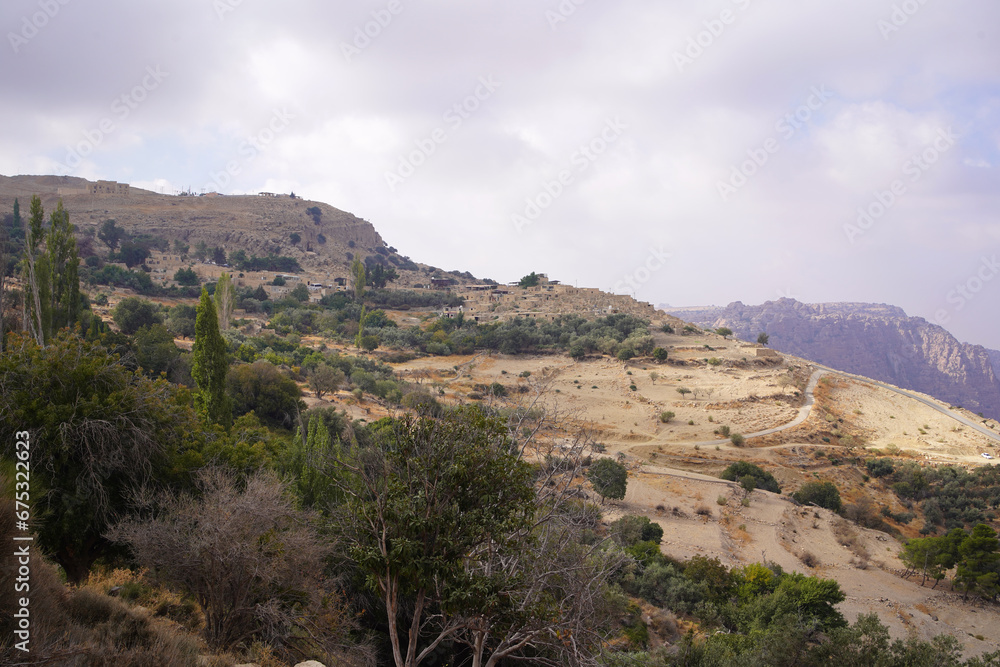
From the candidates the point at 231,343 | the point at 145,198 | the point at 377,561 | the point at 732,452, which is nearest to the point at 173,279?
the point at 231,343

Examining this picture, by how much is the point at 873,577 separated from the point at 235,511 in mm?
20638

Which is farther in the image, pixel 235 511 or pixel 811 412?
pixel 811 412

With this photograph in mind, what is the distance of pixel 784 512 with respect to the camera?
857 inches

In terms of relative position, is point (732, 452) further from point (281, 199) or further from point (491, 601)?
point (281, 199)

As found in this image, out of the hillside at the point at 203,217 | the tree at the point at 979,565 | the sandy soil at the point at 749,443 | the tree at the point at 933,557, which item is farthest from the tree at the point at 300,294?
the tree at the point at 979,565

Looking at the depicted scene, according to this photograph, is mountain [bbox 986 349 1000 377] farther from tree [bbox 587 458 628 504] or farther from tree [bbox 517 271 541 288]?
tree [bbox 587 458 628 504]

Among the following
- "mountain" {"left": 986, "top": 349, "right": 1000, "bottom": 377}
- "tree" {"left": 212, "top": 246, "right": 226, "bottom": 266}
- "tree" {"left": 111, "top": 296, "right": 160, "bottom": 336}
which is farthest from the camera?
"mountain" {"left": 986, "top": 349, "right": 1000, "bottom": 377}

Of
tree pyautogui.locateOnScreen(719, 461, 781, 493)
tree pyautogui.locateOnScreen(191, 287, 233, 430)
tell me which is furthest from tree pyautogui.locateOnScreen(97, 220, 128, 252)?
tree pyautogui.locateOnScreen(719, 461, 781, 493)

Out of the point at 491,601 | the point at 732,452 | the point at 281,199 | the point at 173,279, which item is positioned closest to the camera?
the point at 491,601

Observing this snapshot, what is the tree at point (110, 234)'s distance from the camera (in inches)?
2963

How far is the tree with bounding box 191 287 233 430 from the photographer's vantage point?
16.3m

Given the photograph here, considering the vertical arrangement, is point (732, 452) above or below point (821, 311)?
below

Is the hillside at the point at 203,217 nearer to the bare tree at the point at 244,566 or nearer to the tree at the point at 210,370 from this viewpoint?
the tree at the point at 210,370

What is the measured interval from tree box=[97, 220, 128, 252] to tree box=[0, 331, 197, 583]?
271ft
